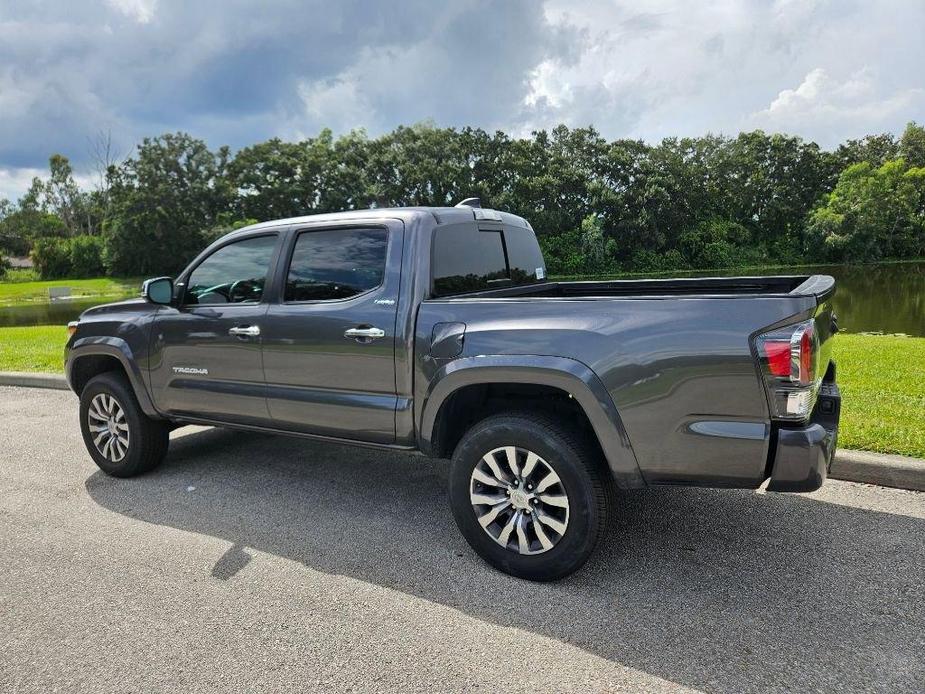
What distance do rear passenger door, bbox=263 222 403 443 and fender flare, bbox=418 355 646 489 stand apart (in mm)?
550

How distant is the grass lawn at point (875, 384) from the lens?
4.66 meters

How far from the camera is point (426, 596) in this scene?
3084mm

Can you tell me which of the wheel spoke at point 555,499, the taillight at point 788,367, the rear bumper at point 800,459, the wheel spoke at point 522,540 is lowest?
the wheel spoke at point 522,540

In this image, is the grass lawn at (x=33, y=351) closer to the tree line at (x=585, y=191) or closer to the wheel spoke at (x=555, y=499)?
the wheel spoke at (x=555, y=499)

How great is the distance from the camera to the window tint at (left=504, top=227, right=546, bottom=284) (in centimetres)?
445

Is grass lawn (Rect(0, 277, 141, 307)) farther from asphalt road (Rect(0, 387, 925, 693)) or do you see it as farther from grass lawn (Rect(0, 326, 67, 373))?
asphalt road (Rect(0, 387, 925, 693))

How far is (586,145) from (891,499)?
5397 cm

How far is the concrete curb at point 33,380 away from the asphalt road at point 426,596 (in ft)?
14.6

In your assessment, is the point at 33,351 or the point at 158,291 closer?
the point at 158,291

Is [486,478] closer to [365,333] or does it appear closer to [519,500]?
[519,500]

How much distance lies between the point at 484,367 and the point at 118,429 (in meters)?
3.26

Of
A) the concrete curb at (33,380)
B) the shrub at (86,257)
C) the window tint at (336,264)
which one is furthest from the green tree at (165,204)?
the window tint at (336,264)

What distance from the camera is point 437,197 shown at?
52.0 meters

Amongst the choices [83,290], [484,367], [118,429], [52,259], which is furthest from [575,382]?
[52,259]
